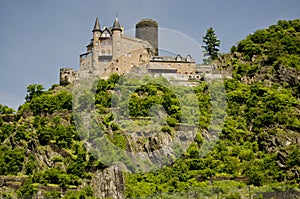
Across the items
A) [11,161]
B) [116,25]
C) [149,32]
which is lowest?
[11,161]

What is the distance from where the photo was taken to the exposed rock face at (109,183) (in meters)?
57.2

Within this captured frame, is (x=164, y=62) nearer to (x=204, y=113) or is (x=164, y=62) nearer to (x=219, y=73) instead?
(x=219, y=73)

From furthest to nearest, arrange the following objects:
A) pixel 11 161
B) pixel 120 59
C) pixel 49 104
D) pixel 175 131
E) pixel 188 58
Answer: pixel 188 58 < pixel 120 59 < pixel 49 104 < pixel 175 131 < pixel 11 161

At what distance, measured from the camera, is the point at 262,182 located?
57.0 m

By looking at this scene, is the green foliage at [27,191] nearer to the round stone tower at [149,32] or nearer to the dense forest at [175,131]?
the dense forest at [175,131]

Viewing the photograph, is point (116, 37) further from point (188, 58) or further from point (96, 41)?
point (188, 58)

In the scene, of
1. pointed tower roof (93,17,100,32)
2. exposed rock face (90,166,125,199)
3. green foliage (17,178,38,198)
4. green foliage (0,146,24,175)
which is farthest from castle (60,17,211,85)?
green foliage (17,178,38,198)

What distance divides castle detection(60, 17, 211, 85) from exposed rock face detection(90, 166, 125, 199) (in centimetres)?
1905

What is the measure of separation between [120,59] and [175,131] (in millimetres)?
15447

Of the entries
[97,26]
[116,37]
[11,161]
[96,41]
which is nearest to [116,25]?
[116,37]

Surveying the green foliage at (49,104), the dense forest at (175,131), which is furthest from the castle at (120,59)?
the green foliage at (49,104)

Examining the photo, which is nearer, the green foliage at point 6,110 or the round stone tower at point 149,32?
the green foliage at point 6,110

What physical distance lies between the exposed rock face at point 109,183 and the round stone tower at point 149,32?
96.5 feet

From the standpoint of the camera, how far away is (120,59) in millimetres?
77375
